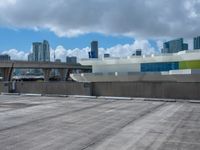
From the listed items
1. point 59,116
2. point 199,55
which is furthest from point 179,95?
point 199,55

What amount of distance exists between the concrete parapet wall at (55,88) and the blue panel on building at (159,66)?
32150 mm

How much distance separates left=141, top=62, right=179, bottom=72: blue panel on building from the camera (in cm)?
6125

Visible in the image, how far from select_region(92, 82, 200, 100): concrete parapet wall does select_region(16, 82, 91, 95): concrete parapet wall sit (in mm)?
1239

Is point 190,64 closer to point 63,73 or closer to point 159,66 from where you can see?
point 159,66

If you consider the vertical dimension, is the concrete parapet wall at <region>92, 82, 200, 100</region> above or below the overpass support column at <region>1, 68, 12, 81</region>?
below

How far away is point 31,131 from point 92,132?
2.54 metres

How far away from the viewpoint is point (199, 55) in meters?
55.3

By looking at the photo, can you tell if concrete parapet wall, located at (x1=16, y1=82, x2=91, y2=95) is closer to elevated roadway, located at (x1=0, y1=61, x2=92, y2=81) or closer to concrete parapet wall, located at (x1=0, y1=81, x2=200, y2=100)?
concrete parapet wall, located at (x1=0, y1=81, x2=200, y2=100)

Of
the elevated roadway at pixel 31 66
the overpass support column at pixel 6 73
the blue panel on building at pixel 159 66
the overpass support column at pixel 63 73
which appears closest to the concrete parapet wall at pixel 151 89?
the blue panel on building at pixel 159 66

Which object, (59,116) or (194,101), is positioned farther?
(194,101)

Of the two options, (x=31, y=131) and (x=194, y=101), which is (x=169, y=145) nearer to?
(x=31, y=131)

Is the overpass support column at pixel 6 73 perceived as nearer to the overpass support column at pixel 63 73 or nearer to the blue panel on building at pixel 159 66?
the overpass support column at pixel 63 73

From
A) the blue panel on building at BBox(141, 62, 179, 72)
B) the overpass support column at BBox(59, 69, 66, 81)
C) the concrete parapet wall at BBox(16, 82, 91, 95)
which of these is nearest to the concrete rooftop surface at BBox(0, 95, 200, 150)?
the concrete parapet wall at BBox(16, 82, 91, 95)

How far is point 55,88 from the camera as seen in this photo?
34.5 m
